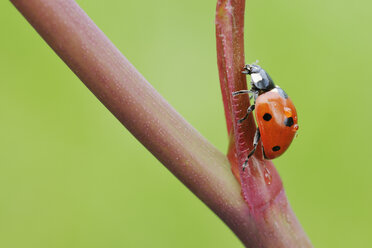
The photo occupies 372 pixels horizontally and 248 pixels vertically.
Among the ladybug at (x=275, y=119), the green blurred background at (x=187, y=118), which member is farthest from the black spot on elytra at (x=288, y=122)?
the green blurred background at (x=187, y=118)

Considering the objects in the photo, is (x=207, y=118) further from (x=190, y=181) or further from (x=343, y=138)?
(x=190, y=181)

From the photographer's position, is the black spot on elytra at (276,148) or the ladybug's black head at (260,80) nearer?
the black spot on elytra at (276,148)

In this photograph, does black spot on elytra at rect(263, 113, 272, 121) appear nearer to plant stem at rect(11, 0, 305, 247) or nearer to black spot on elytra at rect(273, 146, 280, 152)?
black spot on elytra at rect(273, 146, 280, 152)

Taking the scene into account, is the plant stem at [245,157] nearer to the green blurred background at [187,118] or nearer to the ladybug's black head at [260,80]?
the ladybug's black head at [260,80]

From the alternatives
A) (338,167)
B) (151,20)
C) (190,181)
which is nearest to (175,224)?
(338,167)

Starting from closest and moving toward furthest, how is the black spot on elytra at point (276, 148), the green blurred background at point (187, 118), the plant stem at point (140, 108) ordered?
1. the plant stem at point (140, 108)
2. the black spot on elytra at point (276, 148)
3. the green blurred background at point (187, 118)
